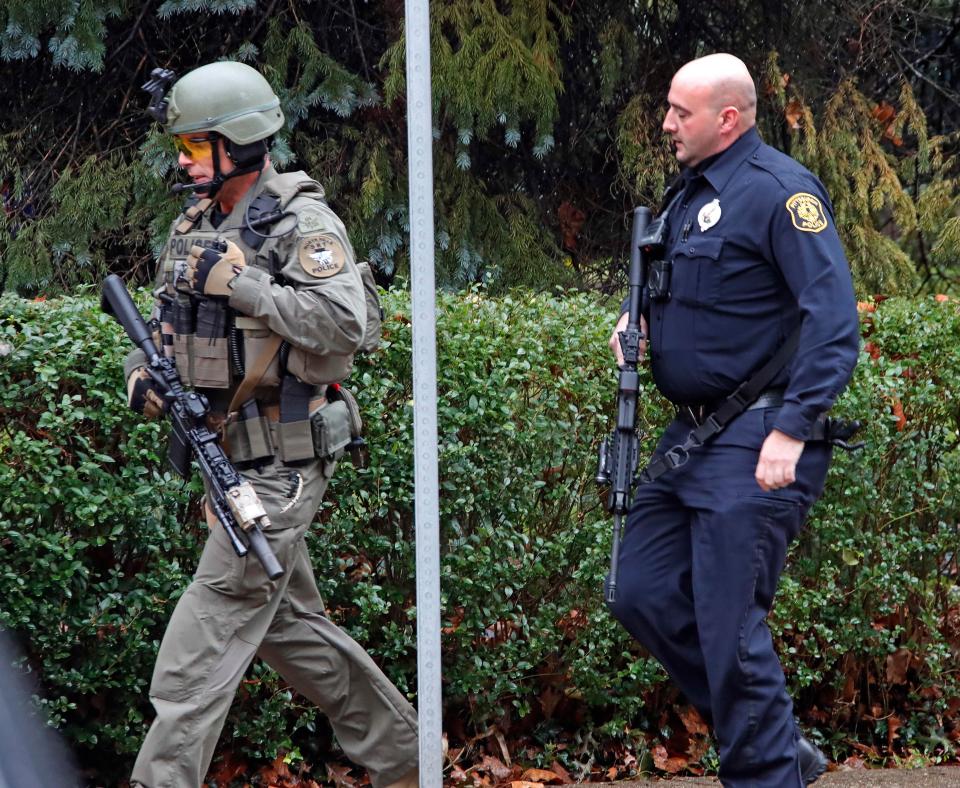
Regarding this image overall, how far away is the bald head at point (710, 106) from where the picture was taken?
3.94m

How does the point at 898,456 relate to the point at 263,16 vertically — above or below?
below

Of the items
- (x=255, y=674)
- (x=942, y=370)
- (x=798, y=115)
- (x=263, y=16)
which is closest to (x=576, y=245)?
(x=798, y=115)

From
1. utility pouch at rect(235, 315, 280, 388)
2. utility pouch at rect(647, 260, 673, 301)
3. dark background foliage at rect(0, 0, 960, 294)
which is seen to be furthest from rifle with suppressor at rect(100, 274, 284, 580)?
dark background foliage at rect(0, 0, 960, 294)

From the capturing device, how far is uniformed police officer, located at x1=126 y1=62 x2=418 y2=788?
151 inches

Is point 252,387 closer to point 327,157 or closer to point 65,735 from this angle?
point 65,735

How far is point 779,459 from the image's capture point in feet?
12.1

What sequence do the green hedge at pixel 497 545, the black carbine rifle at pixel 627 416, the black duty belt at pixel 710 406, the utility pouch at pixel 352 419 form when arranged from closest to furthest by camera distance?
the black duty belt at pixel 710 406, the black carbine rifle at pixel 627 416, the utility pouch at pixel 352 419, the green hedge at pixel 497 545

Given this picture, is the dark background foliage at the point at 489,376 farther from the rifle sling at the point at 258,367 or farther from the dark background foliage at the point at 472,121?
the rifle sling at the point at 258,367

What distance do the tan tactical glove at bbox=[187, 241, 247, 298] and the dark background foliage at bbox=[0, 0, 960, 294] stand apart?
9.16ft

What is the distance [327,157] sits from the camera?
710 centimetres

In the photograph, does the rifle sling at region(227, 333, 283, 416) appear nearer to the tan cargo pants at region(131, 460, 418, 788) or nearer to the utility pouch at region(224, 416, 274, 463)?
the utility pouch at region(224, 416, 274, 463)

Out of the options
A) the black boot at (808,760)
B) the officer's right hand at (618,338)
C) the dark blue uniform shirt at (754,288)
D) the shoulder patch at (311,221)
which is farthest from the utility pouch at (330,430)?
the black boot at (808,760)

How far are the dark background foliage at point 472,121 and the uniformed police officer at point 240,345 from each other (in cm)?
263

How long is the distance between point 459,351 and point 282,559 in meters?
1.22
